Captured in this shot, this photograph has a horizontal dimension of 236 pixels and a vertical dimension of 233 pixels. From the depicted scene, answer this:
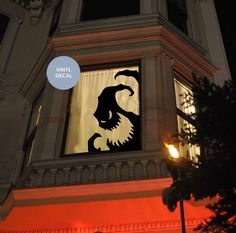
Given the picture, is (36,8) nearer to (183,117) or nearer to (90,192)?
(183,117)

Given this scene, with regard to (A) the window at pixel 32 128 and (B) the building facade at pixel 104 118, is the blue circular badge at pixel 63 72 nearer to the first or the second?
(B) the building facade at pixel 104 118

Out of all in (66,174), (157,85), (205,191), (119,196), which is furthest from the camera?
(157,85)

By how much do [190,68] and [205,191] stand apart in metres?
6.81

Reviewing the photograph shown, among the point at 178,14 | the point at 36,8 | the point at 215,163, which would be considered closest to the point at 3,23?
the point at 36,8

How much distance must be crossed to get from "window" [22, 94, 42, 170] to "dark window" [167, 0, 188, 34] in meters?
4.59

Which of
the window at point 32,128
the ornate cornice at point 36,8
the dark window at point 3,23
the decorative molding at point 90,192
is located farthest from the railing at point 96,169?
the ornate cornice at point 36,8

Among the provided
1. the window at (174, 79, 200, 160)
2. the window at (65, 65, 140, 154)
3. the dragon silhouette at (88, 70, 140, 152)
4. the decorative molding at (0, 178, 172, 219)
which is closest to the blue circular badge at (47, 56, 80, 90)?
the window at (65, 65, 140, 154)

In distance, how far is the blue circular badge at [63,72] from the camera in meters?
11.1

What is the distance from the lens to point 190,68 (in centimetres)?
1192

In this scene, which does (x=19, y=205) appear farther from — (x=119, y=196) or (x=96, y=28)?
(x=96, y=28)

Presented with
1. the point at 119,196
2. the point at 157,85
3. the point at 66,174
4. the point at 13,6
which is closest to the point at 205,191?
the point at 119,196

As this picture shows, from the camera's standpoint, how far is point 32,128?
1230 cm

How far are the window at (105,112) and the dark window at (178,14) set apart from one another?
3206 millimetres

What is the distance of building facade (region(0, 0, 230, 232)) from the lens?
8711mm
